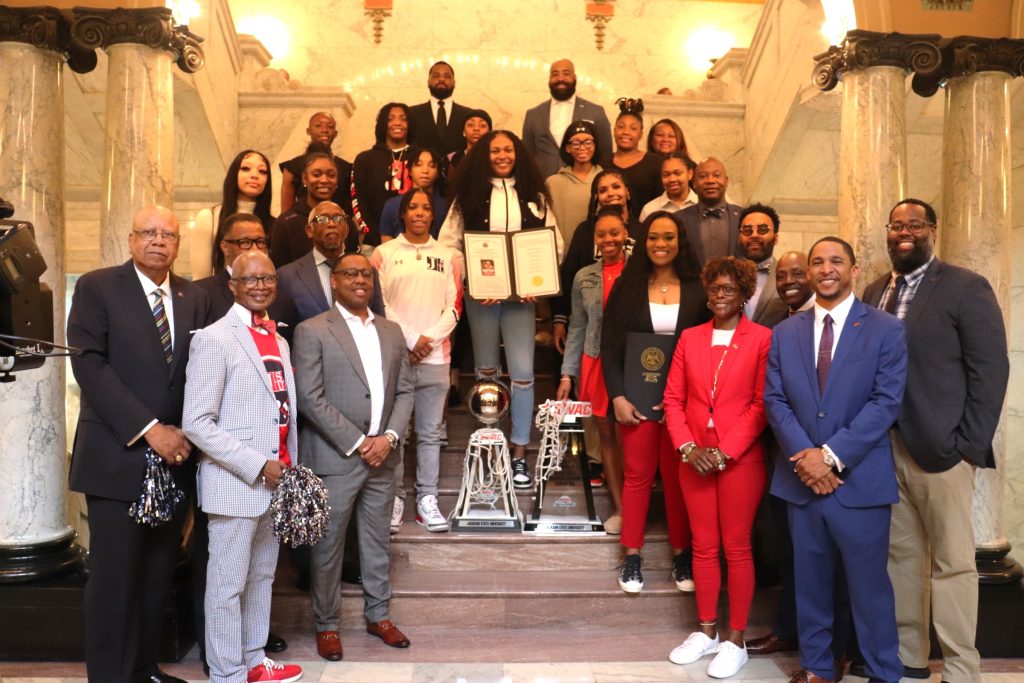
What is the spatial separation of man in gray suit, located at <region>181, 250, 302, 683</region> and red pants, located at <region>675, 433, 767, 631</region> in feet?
6.46

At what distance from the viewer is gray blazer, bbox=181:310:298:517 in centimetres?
395

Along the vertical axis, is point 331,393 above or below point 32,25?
below

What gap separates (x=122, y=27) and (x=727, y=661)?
458cm

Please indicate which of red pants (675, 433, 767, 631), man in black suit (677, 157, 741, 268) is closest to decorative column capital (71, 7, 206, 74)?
man in black suit (677, 157, 741, 268)

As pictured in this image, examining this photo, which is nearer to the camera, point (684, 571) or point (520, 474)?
point (684, 571)

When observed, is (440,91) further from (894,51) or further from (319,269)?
(894,51)

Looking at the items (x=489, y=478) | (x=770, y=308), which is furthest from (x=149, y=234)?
(x=770, y=308)

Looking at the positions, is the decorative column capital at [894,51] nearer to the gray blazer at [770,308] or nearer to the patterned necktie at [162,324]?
the gray blazer at [770,308]

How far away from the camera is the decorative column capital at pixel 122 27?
5324 millimetres

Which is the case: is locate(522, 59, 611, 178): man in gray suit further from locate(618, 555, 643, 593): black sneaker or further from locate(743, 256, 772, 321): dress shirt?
locate(618, 555, 643, 593): black sneaker

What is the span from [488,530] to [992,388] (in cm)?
276

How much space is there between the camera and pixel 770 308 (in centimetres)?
510

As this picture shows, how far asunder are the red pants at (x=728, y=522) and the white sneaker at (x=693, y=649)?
0.50 ft

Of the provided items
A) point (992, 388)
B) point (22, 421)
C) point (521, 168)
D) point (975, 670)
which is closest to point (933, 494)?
point (992, 388)
